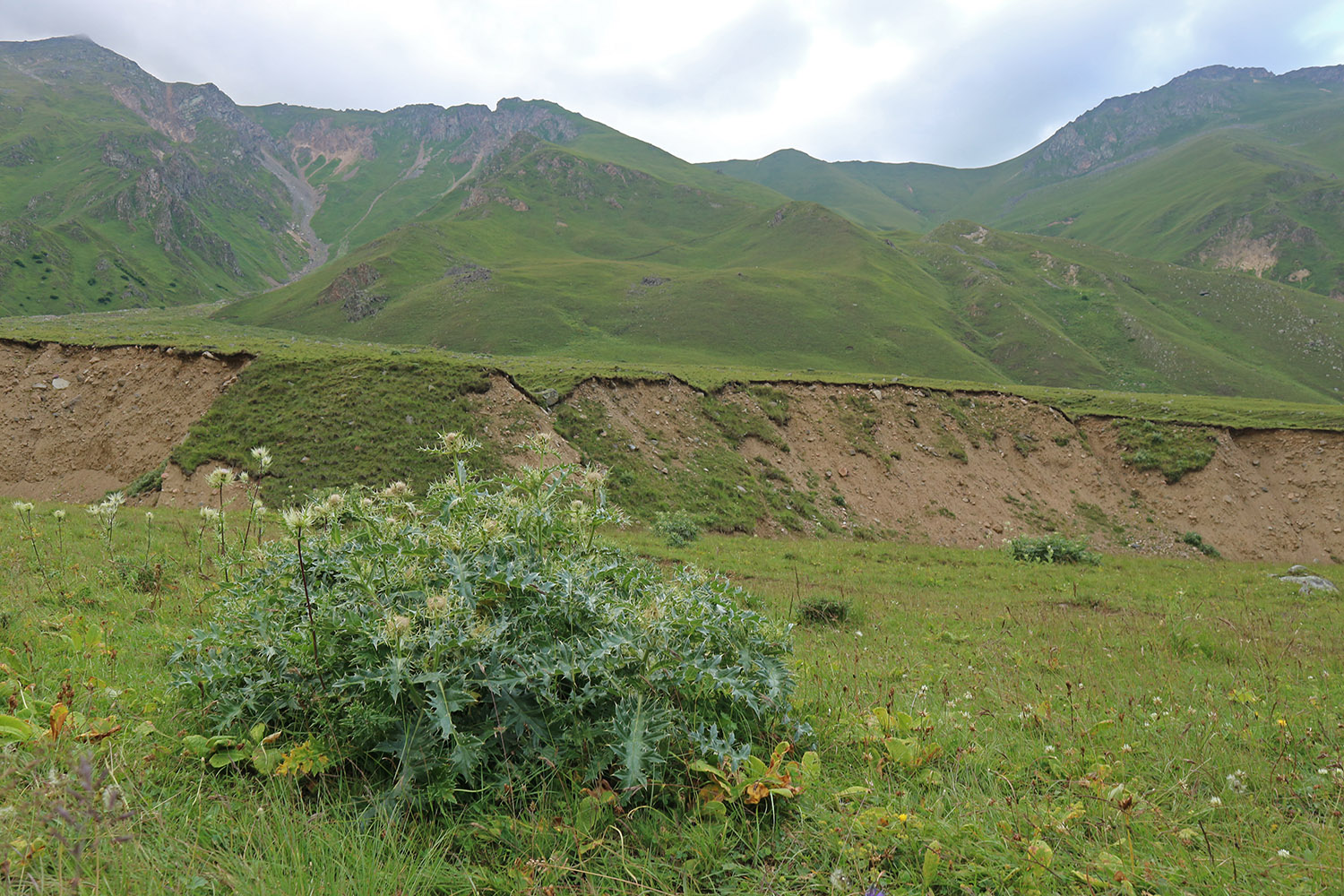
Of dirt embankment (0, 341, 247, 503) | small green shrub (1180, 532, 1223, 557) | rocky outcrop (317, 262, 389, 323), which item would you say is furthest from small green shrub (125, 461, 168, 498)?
rocky outcrop (317, 262, 389, 323)

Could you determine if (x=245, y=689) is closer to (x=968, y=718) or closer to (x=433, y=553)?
(x=433, y=553)

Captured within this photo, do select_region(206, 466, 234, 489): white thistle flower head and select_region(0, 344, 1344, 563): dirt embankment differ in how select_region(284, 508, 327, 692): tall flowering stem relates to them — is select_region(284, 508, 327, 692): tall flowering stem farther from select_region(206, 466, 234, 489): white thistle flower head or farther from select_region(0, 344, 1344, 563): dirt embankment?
select_region(0, 344, 1344, 563): dirt embankment

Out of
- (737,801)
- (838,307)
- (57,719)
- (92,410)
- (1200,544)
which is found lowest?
(1200,544)

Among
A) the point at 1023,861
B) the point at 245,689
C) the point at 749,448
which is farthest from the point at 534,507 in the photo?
the point at 749,448

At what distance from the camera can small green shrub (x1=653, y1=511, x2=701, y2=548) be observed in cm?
1845

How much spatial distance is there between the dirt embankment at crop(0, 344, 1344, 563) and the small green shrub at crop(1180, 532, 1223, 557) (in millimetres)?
497

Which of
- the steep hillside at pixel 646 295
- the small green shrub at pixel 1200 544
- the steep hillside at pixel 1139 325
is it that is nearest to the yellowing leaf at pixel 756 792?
the small green shrub at pixel 1200 544

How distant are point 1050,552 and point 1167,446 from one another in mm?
21056

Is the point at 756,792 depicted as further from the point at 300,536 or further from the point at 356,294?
the point at 356,294

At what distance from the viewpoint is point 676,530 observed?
1919cm

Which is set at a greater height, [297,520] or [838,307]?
[838,307]

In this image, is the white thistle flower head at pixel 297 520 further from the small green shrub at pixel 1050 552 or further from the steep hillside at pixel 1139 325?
the steep hillside at pixel 1139 325

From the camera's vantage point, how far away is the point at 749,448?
28.4m

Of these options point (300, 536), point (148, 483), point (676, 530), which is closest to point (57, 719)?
point (300, 536)
